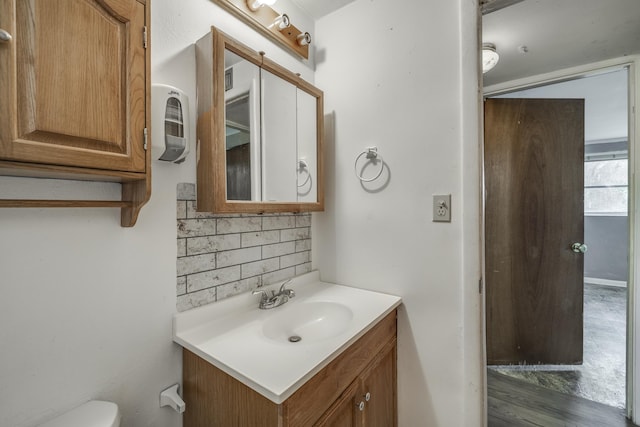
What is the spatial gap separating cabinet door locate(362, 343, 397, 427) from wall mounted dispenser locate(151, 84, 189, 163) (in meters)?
1.11

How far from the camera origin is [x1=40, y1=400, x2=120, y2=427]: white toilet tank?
693 mm

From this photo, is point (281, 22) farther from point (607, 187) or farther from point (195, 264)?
point (607, 187)

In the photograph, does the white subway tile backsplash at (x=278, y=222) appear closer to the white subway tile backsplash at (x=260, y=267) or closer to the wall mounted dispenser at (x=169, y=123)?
the white subway tile backsplash at (x=260, y=267)

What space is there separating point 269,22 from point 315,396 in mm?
1622

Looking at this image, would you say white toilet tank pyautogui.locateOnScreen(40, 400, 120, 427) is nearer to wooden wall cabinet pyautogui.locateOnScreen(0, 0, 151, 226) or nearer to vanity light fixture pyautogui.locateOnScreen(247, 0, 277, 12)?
wooden wall cabinet pyautogui.locateOnScreen(0, 0, 151, 226)

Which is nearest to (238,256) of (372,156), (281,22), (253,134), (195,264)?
(195,264)

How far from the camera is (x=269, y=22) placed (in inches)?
52.4

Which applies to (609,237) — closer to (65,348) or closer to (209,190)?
(209,190)

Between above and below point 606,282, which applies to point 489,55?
above

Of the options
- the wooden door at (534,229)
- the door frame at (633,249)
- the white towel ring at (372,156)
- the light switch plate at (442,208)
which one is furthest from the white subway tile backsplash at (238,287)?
the door frame at (633,249)

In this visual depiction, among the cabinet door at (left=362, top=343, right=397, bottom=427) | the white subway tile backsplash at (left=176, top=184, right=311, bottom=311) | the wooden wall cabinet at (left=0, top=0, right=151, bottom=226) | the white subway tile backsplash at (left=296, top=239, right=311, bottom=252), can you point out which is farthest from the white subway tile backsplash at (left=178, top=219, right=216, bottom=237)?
the cabinet door at (left=362, top=343, right=397, bottom=427)

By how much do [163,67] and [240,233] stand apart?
2.32 feet

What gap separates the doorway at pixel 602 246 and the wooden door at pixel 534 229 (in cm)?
13

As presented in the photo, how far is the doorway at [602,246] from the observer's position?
6.28 feet
